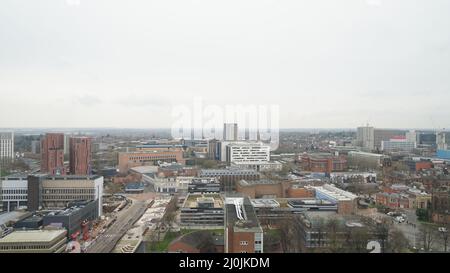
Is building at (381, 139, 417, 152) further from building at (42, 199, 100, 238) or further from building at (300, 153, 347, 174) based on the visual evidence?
building at (42, 199, 100, 238)

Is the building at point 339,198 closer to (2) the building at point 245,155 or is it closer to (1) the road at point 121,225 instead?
(2) the building at point 245,155

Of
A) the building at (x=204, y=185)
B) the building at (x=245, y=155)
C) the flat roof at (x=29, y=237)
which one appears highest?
the building at (x=245, y=155)

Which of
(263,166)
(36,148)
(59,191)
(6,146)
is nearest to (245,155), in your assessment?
(263,166)

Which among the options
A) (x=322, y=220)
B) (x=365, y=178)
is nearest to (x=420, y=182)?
(x=365, y=178)

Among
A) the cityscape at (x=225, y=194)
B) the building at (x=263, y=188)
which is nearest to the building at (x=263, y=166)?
the cityscape at (x=225, y=194)

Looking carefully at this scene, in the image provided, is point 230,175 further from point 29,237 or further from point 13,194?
point 29,237
